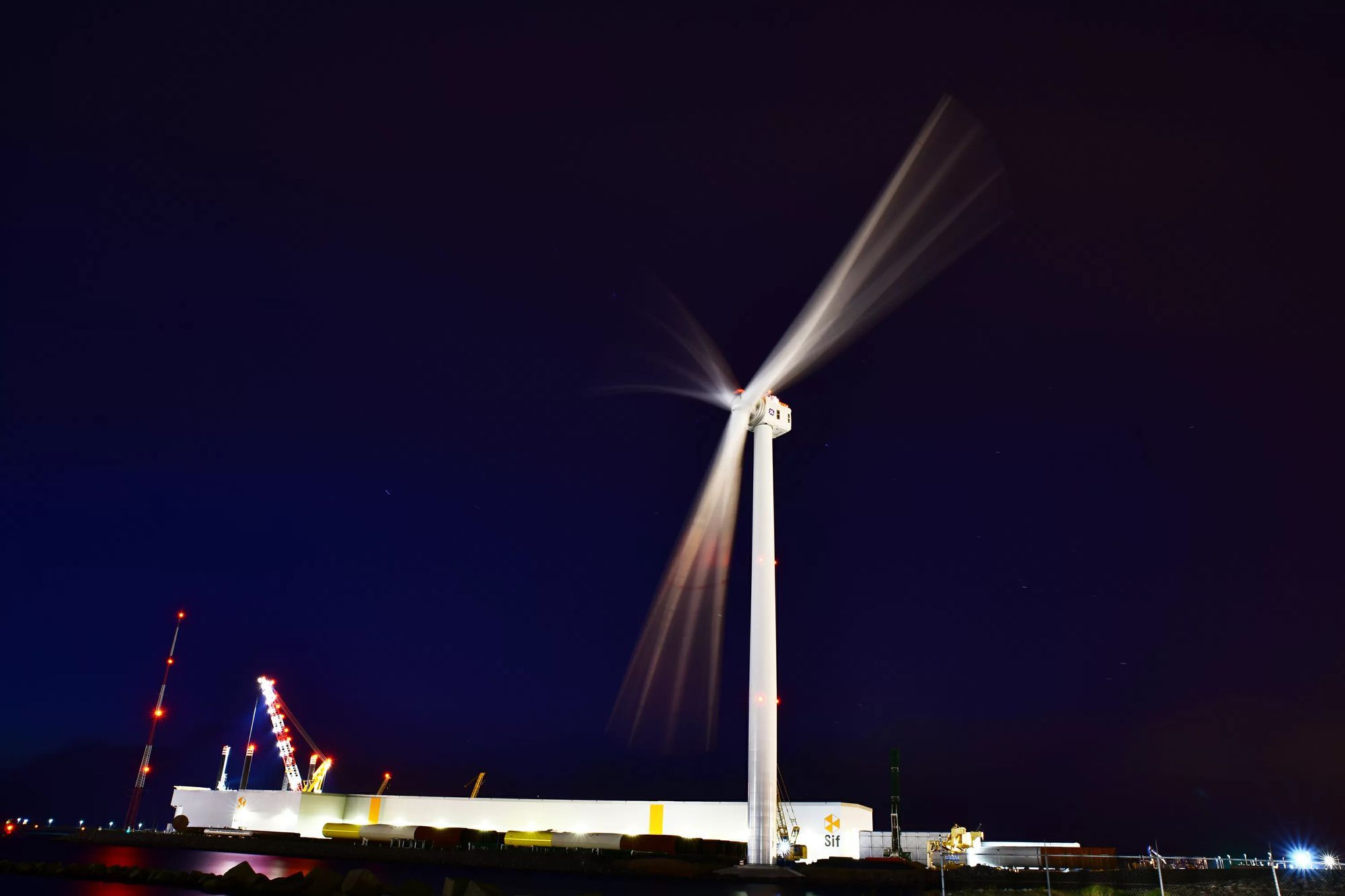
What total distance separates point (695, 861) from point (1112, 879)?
2556 centimetres

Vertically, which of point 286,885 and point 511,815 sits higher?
point 511,815

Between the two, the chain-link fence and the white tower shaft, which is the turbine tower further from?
the chain-link fence

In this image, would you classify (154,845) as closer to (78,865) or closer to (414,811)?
(414,811)

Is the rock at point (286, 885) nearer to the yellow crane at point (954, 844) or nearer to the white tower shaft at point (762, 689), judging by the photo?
the white tower shaft at point (762, 689)

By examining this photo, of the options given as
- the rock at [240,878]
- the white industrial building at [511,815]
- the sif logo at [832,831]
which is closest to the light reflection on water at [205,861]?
the rock at [240,878]

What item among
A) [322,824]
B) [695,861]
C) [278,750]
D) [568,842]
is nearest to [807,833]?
[695,861]

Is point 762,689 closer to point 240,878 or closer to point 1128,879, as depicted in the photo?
point 1128,879

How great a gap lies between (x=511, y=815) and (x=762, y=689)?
35118 millimetres

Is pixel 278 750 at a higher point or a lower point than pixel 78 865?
higher

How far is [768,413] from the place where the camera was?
197ft

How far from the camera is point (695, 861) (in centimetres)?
5825

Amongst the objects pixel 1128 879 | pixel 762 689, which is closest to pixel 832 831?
pixel 762 689

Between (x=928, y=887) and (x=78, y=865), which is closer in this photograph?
(x=928, y=887)

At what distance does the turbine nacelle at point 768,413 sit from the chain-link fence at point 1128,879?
2842cm
